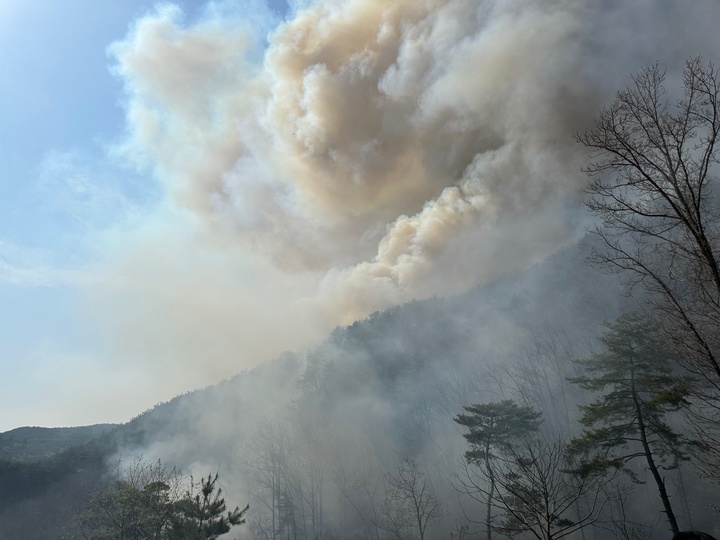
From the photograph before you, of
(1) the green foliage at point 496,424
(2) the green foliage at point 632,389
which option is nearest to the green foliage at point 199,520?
(1) the green foliage at point 496,424

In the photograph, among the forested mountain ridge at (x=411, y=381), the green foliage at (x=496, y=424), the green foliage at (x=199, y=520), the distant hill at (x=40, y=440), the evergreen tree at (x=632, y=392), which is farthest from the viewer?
the distant hill at (x=40, y=440)

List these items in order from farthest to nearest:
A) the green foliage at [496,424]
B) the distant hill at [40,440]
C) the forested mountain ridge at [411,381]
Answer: the distant hill at [40,440] < the forested mountain ridge at [411,381] < the green foliage at [496,424]

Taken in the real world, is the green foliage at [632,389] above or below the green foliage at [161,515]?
above

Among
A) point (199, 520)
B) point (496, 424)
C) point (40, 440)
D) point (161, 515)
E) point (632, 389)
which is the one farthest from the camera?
point (40, 440)

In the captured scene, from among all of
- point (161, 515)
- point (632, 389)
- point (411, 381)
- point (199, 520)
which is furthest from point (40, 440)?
point (632, 389)

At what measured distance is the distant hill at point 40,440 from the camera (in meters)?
97.1

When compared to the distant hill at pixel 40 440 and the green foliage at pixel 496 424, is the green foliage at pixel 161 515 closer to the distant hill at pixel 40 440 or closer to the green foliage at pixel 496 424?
the green foliage at pixel 496 424

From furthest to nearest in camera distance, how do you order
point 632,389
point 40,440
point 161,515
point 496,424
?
point 40,440, point 496,424, point 161,515, point 632,389

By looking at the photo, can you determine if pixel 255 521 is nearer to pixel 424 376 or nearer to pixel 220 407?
pixel 424 376

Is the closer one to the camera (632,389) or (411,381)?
(632,389)

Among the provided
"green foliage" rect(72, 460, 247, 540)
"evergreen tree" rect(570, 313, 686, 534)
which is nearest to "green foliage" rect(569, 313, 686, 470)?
"evergreen tree" rect(570, 313, 686, 534)

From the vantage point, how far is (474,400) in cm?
4919

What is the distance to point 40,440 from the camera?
123125 millimetres

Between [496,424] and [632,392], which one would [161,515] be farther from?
[632,392]
